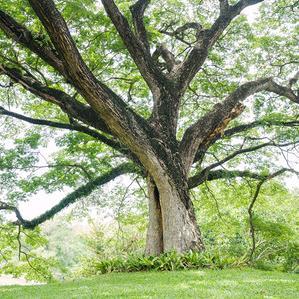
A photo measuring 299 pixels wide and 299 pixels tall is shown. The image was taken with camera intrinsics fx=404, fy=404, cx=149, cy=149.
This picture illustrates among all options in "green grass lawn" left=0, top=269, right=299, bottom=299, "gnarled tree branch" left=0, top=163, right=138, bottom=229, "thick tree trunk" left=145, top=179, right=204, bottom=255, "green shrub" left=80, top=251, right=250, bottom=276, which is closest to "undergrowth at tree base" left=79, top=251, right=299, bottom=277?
"green shrub" left=80, top=251, right=250, bottom=276

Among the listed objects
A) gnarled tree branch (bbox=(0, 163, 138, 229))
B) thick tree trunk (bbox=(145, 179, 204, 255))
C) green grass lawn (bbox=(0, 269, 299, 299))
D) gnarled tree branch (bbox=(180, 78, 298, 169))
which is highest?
gnarled tree branch (bbox=(180, 78, 298, 169))

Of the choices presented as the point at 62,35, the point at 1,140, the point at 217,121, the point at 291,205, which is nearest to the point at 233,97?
the point at 217,121

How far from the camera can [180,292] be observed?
178 inches

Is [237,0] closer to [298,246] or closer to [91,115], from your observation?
[91,115]

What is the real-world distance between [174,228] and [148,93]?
4.93 m

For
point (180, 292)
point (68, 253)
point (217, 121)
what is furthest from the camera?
point (68, 253)

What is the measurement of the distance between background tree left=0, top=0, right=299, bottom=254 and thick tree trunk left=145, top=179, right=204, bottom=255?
0.02 metres

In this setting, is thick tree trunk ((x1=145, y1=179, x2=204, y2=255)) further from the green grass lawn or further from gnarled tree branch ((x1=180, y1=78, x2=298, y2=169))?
the green grass lawn

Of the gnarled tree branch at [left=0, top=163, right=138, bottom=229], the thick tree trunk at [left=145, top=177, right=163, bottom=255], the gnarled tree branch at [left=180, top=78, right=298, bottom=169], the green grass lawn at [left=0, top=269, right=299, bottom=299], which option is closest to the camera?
the green grass lawn at [left=0, top=269, right=299, bottom=299]

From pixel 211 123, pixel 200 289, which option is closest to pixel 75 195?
pixel 211 123

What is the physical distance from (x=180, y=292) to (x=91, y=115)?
16.0 ft

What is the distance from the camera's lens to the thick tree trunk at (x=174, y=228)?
26.4 feet

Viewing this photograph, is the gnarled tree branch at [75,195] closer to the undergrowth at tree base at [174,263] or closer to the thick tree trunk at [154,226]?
the thick tree trunk at [154,226]

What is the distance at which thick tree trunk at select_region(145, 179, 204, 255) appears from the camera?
8.04m
